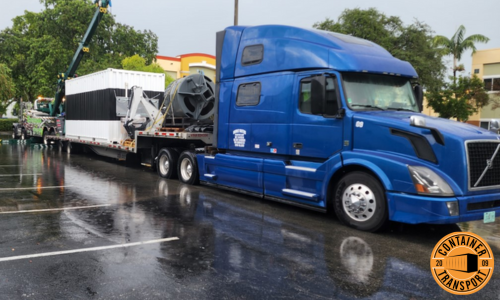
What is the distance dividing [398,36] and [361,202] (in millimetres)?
23521

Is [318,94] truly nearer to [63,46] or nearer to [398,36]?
[398,36]

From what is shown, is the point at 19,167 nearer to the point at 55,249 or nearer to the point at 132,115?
the point at 132,115

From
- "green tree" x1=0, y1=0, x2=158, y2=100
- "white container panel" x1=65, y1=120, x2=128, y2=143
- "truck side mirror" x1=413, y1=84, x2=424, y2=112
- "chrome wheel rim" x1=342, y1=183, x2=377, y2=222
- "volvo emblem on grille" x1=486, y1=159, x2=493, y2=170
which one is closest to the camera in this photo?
"volvo emblem on grille" x1=486, y1=159, x2=493, y2=170

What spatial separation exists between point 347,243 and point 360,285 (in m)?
1.59

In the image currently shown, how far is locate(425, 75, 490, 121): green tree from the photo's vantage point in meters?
27.6

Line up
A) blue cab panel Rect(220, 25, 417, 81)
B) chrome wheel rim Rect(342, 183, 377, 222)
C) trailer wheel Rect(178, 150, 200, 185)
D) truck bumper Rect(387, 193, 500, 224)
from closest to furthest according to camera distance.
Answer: truck bumper Rect(387, 193, 500, 224)
chrome wheel rim Rect(342, 183, 377, 222)
blue cab panel Rect(220, 25, 417, 81)
trailer wheel Rect(178, 150, 200, 185)

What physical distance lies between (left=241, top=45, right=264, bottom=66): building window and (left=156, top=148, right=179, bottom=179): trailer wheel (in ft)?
13.8

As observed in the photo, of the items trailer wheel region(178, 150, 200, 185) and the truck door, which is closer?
the truck door

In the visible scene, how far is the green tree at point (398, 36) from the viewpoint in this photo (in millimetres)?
25295

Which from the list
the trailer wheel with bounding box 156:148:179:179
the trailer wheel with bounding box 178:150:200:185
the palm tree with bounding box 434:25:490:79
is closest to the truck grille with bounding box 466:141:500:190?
the trailer wheel with bounding box 178:150:200:185

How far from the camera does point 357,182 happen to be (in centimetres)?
661

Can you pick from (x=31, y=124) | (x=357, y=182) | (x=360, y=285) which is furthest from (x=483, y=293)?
(x=31, y=124)

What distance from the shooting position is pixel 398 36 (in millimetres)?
27141

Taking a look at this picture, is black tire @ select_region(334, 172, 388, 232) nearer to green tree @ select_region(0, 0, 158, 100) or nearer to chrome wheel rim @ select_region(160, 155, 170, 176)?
chrome wheel rim @ select_region(160, 155, 170, 176)
